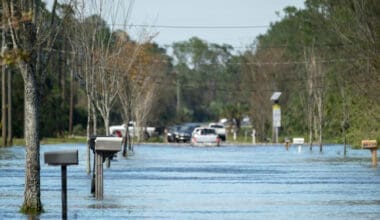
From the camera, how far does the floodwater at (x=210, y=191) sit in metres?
25.1

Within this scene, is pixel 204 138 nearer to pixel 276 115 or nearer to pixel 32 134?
pixel 276 115

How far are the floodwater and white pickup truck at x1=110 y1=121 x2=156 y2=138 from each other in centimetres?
3134

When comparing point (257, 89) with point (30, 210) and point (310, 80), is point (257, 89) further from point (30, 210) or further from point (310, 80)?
point (30, 210)

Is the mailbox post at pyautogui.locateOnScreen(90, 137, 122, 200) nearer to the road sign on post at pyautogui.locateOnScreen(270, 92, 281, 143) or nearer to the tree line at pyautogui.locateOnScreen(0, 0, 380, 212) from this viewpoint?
the tree line at pyautogui.locateOnScreen(0, 0, 380, 212)

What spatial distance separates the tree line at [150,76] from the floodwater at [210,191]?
86.1 inches

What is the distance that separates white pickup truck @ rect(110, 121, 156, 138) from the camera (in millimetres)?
88637

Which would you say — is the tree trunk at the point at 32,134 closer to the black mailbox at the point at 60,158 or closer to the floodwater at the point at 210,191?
the floodwater at the point at 210,191

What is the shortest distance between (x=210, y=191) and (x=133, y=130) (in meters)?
55.1

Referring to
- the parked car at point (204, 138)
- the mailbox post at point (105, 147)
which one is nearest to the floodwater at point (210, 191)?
the mailbox post at point (105, 147)

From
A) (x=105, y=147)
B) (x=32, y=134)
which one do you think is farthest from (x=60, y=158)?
(x=105, y=147)

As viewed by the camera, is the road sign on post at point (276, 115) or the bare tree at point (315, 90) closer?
the bare tree at point (315, 90)

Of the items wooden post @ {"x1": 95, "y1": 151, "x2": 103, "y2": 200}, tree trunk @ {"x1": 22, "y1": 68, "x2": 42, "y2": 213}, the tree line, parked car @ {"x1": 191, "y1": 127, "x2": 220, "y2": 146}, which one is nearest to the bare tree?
the tree line

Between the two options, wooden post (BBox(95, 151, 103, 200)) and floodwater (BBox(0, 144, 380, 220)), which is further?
wooden post (BBox(95, 151, 103, 200))

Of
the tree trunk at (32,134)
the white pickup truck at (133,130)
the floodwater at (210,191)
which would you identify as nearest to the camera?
the tree trunk at (32,134)
